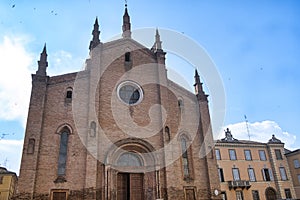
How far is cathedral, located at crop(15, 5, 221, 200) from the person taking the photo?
47.4 ft

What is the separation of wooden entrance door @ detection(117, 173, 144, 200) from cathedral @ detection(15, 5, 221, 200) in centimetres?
6

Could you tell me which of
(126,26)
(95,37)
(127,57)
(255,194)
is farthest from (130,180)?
(255,194)

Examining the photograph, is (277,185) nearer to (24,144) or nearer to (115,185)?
(115,185)

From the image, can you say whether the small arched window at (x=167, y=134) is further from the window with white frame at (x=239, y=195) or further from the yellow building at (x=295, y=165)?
the yellow building at (x=295, y=165)

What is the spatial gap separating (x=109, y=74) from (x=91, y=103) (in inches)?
Result: 108

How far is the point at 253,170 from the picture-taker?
109ft

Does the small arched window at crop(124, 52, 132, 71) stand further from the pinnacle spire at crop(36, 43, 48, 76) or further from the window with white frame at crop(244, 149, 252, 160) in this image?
the window with white frame at crop(244, 149, 252, 160)

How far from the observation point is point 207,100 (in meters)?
20.5

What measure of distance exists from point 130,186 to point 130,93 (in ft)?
20.5

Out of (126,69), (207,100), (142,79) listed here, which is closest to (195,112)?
(207,100)

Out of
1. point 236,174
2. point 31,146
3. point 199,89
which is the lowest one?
point 236,174

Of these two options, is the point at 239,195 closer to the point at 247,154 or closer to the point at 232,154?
the point at 232,154

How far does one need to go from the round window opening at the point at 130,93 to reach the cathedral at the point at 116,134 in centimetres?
7

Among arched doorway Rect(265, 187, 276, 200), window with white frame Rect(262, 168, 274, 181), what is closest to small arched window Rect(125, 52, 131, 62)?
window with white frame Rect(262, 168, 274, 181)
